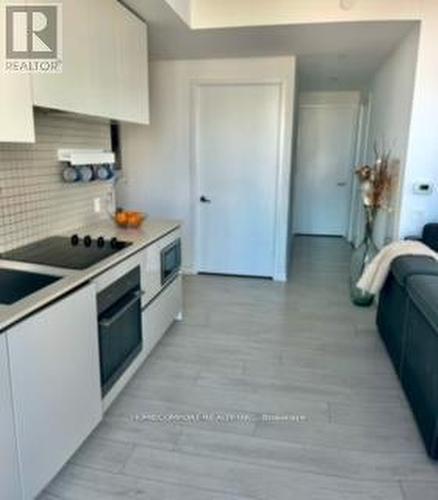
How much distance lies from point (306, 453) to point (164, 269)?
153cm

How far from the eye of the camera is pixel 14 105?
167 centimetres

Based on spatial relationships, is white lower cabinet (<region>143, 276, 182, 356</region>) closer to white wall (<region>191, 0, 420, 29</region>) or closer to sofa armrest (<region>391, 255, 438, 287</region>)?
sofa armrest (<region>391, 255, 438, 287</region>)

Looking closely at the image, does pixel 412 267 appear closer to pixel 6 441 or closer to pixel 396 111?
pixel 396 111

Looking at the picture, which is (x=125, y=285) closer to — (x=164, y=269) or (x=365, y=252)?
(x=164, y=269)

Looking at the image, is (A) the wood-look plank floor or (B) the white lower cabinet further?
(B) the white lower cabinet

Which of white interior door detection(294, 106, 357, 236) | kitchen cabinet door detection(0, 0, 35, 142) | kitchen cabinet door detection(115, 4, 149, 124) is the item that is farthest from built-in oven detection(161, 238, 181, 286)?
white interior door detection(294, 106, 357, 236)

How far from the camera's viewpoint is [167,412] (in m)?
2.32

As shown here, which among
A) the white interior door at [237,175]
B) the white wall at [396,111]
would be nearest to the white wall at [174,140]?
the white interior door at [237,175]

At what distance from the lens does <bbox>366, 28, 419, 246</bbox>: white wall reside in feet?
10.9

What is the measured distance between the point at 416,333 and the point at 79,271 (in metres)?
1.86

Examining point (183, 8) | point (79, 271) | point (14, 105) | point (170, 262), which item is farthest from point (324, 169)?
point (14, 105)

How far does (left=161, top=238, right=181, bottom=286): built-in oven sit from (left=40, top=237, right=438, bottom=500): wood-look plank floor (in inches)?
20.0

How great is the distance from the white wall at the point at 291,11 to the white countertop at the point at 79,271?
165 centimetres

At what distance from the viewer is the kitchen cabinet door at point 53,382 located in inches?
56.4
